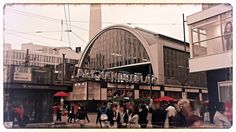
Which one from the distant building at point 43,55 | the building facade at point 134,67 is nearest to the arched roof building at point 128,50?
the building facade at point 134,67

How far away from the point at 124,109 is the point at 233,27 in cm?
167

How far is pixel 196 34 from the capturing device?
385 cm

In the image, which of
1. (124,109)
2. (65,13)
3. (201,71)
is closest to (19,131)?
(124,109)

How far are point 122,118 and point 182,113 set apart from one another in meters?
0.75

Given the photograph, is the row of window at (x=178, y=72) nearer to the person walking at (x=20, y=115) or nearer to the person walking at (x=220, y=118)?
the person walking at (x=220, y=118)

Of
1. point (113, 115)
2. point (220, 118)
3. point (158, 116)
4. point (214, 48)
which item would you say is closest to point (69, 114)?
point (113, 115)

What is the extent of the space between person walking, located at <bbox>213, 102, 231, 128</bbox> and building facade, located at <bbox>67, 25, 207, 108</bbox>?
25cm

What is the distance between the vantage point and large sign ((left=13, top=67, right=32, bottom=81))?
3687 mm

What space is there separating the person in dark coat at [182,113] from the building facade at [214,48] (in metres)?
0.28

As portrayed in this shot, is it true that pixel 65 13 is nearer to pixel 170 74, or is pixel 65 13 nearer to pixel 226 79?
pixel 170 74

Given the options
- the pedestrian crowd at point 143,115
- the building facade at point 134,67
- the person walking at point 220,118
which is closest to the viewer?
the person walking at point 220,118

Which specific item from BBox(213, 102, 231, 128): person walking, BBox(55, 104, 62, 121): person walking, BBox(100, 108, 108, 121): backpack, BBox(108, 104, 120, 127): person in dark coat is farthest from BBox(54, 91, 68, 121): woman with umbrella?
BBox(213, 102, 231, 128): person walking

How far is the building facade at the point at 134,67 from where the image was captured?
3.79 meters

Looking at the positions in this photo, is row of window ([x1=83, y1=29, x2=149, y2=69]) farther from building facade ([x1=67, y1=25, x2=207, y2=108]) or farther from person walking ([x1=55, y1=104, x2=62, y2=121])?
person walking ([x1=55, y1=104, x2=62, y2=121])
